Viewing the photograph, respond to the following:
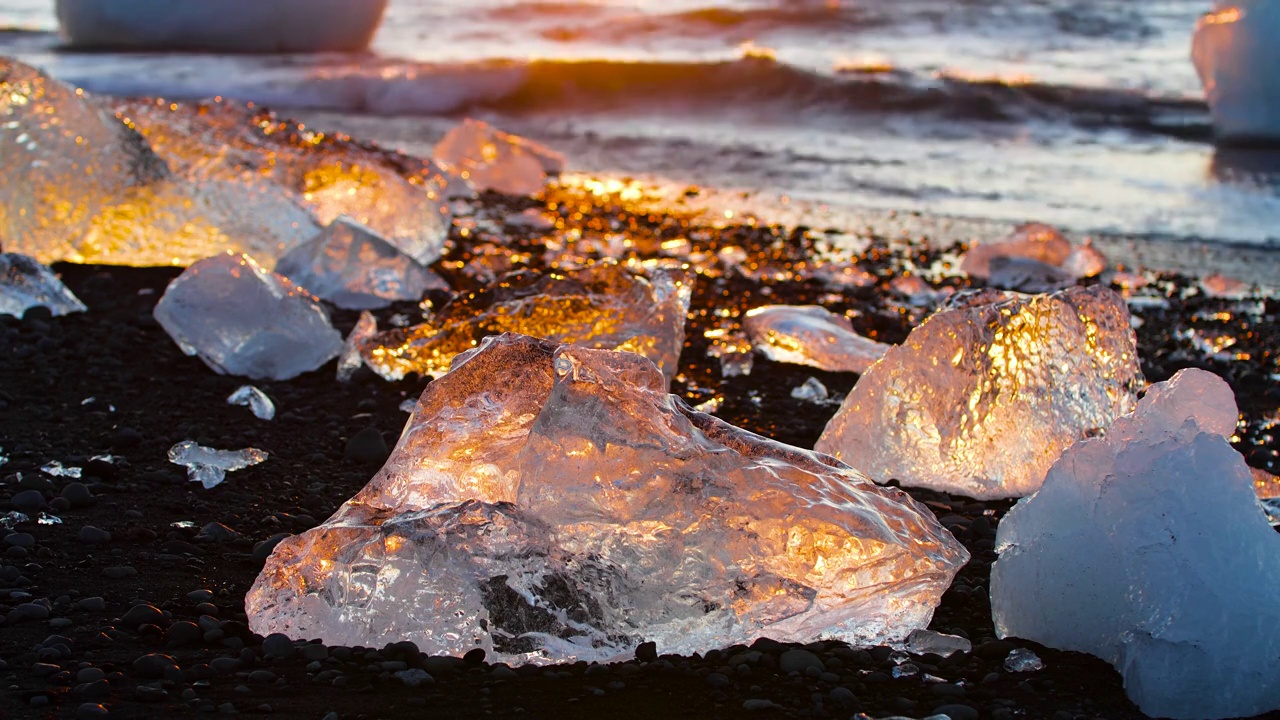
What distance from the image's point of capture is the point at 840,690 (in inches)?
79.7

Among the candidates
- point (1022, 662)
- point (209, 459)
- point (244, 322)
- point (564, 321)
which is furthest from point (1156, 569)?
point (244, 322)

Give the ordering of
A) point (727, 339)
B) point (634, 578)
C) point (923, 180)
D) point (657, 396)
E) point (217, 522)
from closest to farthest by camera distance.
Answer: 1. point (634, 578)
2. point (657, 396)
3. point (217, 522)
4. point (727, 339)
5. point (923, 180)

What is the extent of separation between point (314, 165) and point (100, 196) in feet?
2.70

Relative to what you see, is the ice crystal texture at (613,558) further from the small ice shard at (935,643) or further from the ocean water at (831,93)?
the ocean water at (831,93)

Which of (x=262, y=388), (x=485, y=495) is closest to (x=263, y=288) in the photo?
(x=262, y=388)

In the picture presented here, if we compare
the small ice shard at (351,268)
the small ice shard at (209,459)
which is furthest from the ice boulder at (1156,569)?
the small ice shard at (351,268)

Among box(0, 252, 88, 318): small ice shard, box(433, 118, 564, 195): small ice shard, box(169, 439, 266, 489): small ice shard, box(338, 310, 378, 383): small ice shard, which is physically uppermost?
box(169, 439, 266, 489): small ice shard

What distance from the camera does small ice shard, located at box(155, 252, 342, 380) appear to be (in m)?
3.64

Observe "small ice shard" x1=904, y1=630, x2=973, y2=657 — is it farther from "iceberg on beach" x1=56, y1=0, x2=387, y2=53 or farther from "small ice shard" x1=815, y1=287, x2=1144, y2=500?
"iceberg on beach" x1=56, y1=0, x2=387, y2=53

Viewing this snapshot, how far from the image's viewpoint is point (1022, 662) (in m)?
2.19

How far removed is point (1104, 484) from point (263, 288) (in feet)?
8.08

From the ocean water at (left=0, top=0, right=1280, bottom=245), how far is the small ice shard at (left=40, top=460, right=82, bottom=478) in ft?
14.1

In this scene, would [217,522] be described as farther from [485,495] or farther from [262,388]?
[262,388]

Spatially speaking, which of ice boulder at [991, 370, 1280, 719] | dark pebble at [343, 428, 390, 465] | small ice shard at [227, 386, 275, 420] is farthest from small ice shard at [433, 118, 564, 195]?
ice boulder at [991, 370, 1280, 719]
